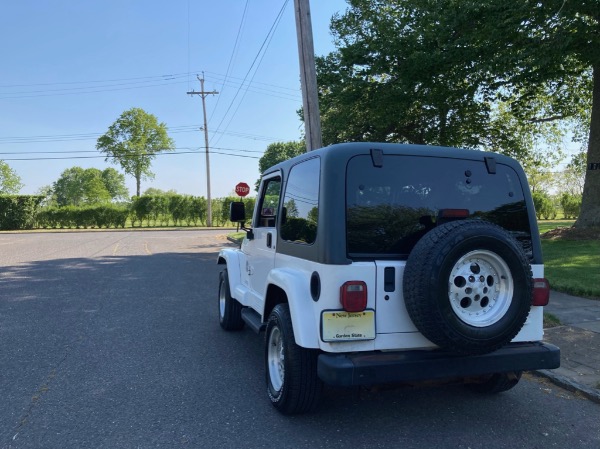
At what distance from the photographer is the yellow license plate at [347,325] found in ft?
9.74

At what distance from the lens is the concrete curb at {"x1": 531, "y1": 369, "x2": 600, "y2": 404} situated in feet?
12.6

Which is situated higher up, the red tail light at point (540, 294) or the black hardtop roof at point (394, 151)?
the black hardtop roof at point (394, 151)

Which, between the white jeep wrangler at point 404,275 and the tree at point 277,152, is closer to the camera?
the white jeep wrangler at point 404,275

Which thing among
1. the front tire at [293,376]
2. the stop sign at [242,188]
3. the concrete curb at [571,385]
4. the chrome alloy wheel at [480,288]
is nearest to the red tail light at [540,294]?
the chrome alloy wheel at [480,288]

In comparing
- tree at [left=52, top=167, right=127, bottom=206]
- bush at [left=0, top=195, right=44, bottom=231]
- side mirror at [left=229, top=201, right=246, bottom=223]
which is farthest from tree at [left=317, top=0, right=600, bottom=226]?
tree at [left=52, top=167, right=127, bottom=206]

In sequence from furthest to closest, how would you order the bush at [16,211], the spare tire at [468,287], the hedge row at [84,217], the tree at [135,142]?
1. the tree at [135,142]
2. the hedge row at [84,217]
3. the bush at [16,211]
4. the spare tire at [468,287]

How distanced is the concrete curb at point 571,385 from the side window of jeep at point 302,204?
279 centimetres

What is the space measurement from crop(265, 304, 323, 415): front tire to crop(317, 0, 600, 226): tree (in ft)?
33.5

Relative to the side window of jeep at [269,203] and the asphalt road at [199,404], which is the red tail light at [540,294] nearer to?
the asphalt road at [199,404]

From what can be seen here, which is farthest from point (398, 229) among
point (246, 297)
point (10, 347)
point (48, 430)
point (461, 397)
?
point (10, 347)

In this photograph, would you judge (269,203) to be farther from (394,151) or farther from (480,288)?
(480,288)

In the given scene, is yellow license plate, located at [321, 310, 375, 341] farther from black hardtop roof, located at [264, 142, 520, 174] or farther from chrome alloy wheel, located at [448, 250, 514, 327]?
black hardtop roof, located at [264, 142, 520, 174]

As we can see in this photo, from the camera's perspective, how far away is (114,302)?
25.2 ft

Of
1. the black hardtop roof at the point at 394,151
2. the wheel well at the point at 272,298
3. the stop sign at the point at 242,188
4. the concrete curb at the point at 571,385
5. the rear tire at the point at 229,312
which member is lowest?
the concrete curb at the point at 571,385
